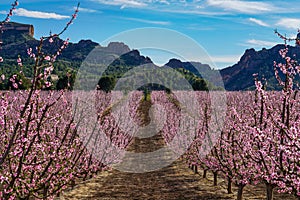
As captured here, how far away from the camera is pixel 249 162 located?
9.14 metres

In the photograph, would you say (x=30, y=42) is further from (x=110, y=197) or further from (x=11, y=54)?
(x=110, y=197)

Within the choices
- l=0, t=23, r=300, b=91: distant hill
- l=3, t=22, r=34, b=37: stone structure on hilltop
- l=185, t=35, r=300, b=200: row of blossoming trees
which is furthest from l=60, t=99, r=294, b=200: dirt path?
l=3, t=22, r=34, b=37: stone structure on hilltop

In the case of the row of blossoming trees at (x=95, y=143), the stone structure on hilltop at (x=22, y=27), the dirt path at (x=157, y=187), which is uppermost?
the stone structure on hilltop at (x=22, y=27)

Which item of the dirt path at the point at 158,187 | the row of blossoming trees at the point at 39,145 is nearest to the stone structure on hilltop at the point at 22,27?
the row of blossoming trees at the point at 39,145

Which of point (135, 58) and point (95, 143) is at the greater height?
point (135, 58)

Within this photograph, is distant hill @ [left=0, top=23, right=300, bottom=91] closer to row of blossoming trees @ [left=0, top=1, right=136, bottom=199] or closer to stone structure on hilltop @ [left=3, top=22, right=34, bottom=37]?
stone structure on hilltop @ [left=3, top=22, right=34, bottom=37]

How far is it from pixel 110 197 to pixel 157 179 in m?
3.11

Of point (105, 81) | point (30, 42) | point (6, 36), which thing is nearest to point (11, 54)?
point (30, 42)

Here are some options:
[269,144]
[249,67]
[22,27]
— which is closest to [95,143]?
[269,144]

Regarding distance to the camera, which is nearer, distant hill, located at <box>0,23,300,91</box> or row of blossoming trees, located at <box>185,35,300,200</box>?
row of blossoming trees, located at <box>185,35,300,200</box>

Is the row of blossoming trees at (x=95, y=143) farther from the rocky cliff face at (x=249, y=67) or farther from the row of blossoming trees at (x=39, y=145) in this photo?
the rocky cliff face at (x=249, y=67)

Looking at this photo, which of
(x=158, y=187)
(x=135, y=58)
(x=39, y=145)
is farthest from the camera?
(x=135, y=58)

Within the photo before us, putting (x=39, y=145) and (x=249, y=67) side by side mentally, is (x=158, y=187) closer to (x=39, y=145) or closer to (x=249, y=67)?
(x=39, y=145)

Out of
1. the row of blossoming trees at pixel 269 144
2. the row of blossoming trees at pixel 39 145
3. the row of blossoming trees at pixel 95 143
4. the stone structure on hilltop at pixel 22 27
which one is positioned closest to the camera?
the row of blossoming trees at pixel 39 145
